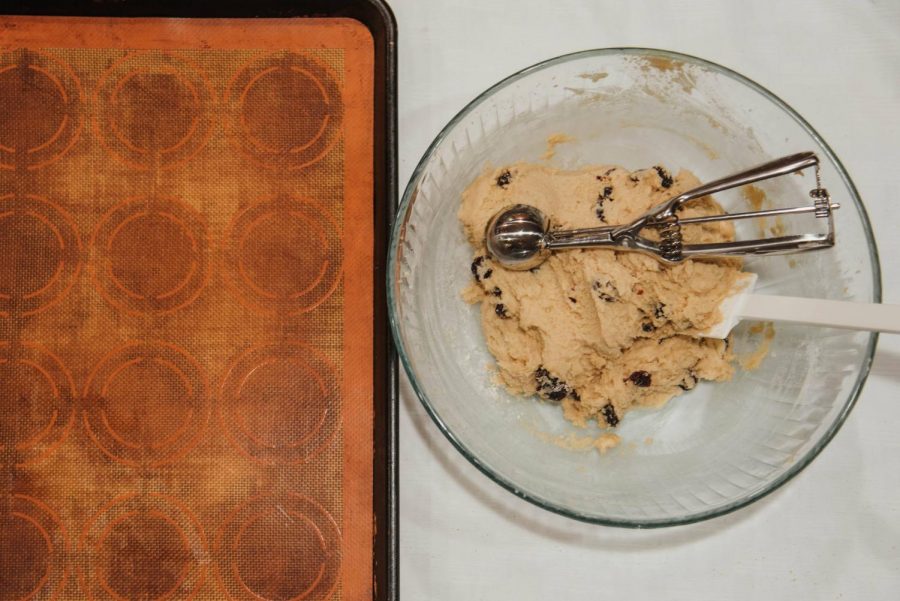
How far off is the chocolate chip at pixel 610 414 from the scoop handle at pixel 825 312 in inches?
7.6

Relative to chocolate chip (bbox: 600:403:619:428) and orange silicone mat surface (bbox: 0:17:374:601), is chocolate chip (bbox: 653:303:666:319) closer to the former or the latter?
chocolate chip (bbox: 600:403:619:428)

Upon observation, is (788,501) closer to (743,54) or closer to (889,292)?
(889,292)

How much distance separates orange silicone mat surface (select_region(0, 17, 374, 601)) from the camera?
832 mm

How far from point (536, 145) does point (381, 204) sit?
8.9 inches

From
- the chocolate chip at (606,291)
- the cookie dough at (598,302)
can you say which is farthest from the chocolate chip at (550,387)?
the chocolate chip at (606,291)

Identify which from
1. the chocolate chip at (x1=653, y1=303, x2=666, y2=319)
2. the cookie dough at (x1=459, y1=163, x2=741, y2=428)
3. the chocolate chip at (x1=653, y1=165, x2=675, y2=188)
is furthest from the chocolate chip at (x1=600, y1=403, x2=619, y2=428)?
the chocolate chip at (x1=653, y1=165, x2=675, y2=188)

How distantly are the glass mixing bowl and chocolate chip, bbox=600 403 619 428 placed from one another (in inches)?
1.2

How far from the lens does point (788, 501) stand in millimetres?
892

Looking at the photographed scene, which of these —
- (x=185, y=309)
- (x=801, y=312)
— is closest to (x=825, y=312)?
(x=801, y=312)

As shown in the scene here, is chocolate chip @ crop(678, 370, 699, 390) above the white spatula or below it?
below

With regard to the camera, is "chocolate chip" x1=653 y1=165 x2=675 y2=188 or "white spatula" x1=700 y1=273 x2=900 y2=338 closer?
"white spatula" x1=700 y1=273 x2=900 y2=338

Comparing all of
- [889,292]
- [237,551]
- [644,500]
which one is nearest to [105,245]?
[237,551]

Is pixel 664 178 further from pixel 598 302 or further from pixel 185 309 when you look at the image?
pixel 185 309

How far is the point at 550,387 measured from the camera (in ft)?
2.76
